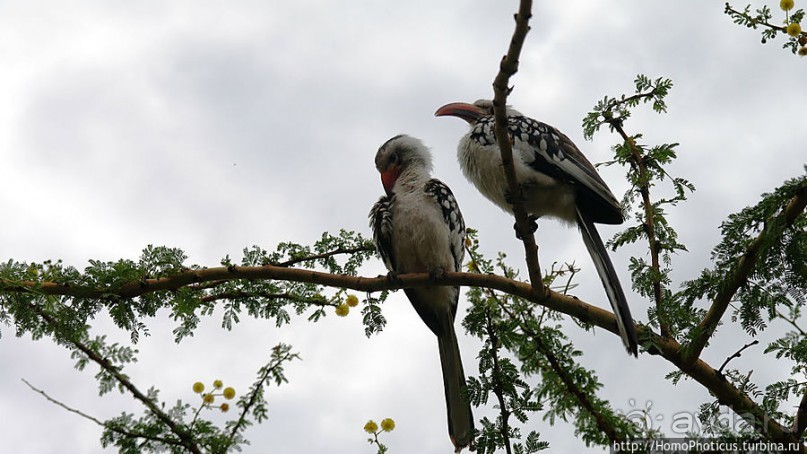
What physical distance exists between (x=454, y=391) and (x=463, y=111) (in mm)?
1571

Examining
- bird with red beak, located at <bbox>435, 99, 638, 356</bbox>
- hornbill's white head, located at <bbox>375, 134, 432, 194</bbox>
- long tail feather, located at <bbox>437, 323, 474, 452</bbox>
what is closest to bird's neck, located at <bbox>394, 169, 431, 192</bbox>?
hornbill's white head, located at <bbox>375, 134, 432, 194</bbox>

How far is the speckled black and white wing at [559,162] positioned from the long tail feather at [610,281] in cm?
9

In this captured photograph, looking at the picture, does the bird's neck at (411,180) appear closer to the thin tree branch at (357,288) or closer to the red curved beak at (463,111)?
the red curved beak at (463,111)

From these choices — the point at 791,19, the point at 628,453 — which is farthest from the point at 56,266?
the point at 791,19

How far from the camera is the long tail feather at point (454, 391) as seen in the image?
3.39 metres

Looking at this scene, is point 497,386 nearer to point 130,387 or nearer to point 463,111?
point 130,387

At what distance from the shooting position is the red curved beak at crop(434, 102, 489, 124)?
4.18 metres

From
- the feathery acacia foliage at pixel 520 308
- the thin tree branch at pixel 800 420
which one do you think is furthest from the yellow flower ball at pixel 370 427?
the thin tree branch at pixel 800 420

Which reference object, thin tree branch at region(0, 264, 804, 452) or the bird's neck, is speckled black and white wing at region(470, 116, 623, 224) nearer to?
the bird's neck

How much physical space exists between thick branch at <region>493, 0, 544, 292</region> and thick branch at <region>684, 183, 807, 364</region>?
0.58 m

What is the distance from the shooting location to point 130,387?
8.77ft

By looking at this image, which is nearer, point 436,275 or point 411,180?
point 436,275

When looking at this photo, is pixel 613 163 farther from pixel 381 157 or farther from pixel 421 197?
pixel 381 157

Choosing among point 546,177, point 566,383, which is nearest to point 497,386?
point 566,383
